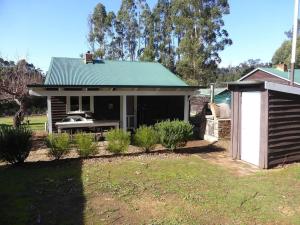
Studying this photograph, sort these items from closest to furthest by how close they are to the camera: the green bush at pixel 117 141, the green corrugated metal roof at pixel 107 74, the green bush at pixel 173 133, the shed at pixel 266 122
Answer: the shed at pixel 266 122 → the green bush at pixel 117 141 → the green bush at pixel 173 133 → the green corrugated metal roof at pixel 107 74

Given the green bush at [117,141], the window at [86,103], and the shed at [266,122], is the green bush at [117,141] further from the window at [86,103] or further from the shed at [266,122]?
the window at [86,103]

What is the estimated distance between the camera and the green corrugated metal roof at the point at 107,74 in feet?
50.6

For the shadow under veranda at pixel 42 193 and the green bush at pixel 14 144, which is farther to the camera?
the green bush at pixel 14 144

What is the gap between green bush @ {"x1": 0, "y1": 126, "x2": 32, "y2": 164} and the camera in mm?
9711

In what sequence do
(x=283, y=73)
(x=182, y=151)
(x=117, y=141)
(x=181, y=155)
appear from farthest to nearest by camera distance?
1. (x=283, y=73)
2. (x=182, y=151)
3. (x=181, y=155)
4. (x=117, y=141)

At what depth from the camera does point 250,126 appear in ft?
34.2

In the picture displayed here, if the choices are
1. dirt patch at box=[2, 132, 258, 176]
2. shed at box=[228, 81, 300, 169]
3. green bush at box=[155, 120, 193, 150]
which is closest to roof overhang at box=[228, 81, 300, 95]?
shed at box=[228, 81, 300, 169]

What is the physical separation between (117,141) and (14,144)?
11.2 ft

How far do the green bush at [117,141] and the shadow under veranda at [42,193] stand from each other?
1.37 m

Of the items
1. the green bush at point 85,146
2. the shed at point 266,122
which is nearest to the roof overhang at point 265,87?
the shed at point 266,122

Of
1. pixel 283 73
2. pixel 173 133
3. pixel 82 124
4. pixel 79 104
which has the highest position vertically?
pixel 283 73

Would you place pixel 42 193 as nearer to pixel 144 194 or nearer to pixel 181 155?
pixel 144 194

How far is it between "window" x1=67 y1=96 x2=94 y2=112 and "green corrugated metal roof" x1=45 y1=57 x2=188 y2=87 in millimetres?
1530

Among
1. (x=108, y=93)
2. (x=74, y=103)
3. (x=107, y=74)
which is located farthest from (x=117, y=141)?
(x=74, y=103)
